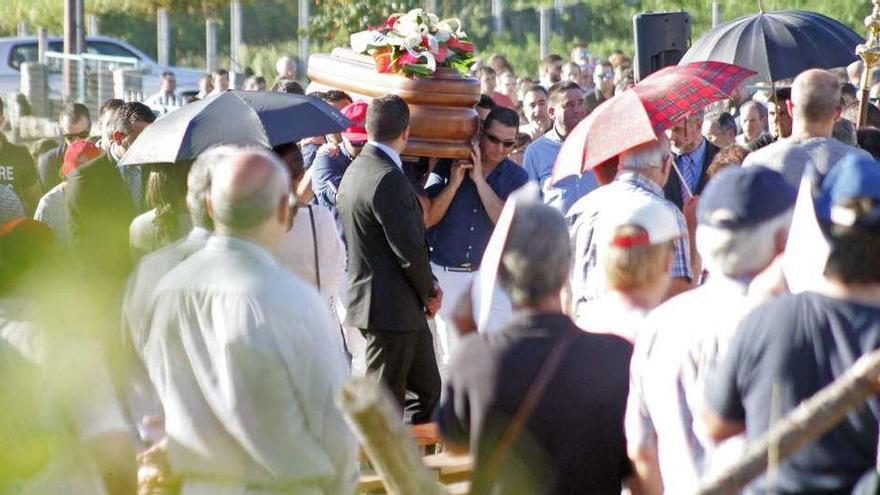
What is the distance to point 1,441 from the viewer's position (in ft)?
13.9

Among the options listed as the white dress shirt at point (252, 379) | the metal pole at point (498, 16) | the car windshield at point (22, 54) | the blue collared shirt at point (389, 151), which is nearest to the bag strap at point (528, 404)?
the white dress shirt at point (252, 379)

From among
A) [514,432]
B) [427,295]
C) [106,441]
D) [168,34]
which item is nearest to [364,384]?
[514,432]

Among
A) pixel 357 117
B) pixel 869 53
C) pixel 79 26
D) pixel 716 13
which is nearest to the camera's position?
pixel 357 117

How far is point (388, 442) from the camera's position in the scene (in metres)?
3.21

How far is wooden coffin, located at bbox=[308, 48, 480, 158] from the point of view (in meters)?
8.73

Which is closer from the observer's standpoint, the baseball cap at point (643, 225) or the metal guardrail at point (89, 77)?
the baseball cap at point (643, 225)

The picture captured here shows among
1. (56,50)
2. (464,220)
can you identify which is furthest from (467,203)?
(56,50)

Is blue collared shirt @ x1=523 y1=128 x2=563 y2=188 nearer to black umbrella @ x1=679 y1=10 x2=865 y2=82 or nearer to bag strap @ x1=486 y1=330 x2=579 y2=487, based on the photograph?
black umbrella @ x1=679 y1=10 x2=865 y2=82

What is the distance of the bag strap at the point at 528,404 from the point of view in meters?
4.32

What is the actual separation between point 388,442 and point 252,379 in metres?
1.32

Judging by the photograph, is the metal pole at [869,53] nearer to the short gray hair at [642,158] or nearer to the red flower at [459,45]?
the red flower at [459,45]

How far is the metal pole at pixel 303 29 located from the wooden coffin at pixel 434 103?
1740 cm

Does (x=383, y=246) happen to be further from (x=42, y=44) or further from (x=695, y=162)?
(x=42, y=44)

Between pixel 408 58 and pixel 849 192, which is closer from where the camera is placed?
pixel 849 192
